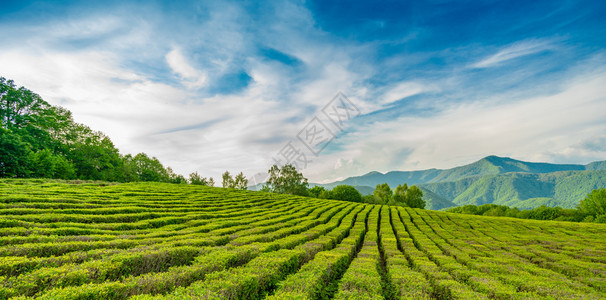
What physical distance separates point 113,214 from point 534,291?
83.3 ft

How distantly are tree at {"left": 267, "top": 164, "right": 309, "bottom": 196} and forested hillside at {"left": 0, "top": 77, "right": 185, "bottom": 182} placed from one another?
5164 cm

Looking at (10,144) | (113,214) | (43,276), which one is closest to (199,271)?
(43,276)

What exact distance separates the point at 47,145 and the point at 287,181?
72.9 m

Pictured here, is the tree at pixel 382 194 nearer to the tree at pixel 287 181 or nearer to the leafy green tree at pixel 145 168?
the tree at pixel 287 181

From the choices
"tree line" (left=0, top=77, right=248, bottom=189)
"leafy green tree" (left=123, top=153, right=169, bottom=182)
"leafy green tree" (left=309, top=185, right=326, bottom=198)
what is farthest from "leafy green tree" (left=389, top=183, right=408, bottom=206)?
"tree line" (left=0, top=77, right=248, bottom=189)

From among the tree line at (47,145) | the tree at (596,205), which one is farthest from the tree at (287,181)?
the tree at (596,205)

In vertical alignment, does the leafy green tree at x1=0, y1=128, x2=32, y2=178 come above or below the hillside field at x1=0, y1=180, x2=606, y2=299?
above

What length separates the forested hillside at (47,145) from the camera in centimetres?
3325

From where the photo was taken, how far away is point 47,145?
43688mm

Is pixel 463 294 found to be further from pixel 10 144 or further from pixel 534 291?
pixel 10 144

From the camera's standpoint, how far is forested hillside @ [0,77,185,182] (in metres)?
33.2

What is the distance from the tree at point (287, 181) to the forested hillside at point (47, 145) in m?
51.6

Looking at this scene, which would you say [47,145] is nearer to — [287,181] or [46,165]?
[46,165]

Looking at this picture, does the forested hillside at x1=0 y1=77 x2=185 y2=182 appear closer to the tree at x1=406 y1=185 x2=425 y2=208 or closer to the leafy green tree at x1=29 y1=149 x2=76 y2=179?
the leafy green tree at x1=29 y1=149 x2=76 y2=179
